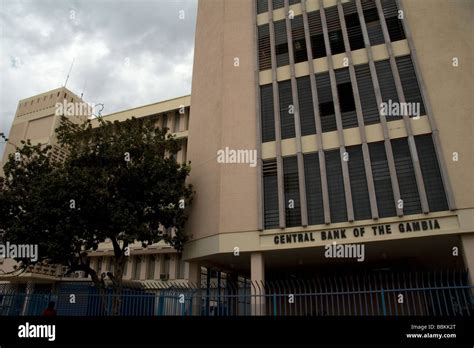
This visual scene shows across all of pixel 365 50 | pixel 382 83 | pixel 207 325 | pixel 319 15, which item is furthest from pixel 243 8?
pixel 207 325

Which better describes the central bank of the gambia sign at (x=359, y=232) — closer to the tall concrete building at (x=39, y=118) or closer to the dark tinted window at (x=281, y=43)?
the dark tinted window at (x=281, y=43)

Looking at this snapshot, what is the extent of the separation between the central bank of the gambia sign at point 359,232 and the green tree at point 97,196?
542 centimetres

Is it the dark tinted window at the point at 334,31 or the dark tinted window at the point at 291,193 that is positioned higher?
the dark tinted window at the point at 334,31

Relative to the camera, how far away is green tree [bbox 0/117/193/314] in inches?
612

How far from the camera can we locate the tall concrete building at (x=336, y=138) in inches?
572

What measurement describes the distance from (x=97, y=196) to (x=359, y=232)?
36.4 ft

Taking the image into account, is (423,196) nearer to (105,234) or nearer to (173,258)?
(105,234)

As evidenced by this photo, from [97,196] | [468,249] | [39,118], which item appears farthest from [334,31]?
[39,118]

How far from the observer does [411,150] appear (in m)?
15.0

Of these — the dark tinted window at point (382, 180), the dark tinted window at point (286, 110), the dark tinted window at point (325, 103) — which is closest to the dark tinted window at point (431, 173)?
the dark tinted window at point (382, 180)

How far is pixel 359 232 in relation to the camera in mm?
14703

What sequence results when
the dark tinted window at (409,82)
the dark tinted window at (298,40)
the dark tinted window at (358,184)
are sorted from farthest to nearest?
the dark tinted window at (298,40)
the dark tinted window at (409,82)
the dark tinted window at (358,184)

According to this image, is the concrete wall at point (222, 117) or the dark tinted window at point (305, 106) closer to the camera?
the concrete wall at point (222, 117)

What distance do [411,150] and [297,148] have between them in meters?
4.78
